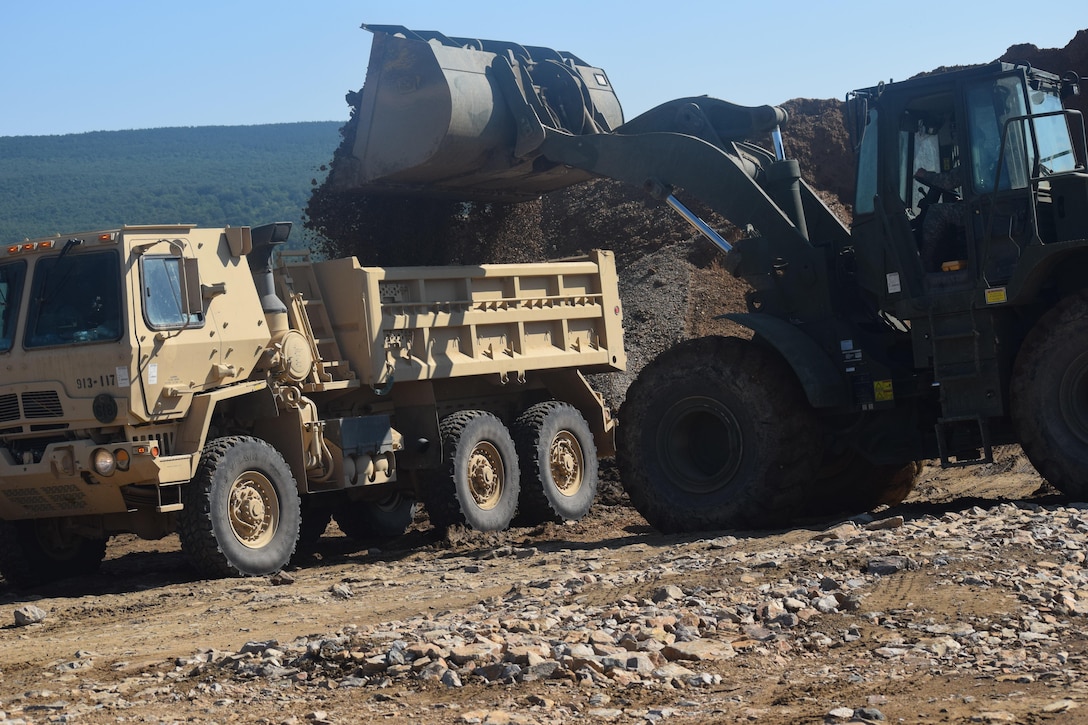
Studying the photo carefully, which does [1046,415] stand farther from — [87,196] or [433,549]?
[87,196]

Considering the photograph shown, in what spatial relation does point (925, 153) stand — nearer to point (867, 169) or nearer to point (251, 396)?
point (867, 169)

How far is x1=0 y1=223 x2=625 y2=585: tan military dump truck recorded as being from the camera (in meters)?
10.3

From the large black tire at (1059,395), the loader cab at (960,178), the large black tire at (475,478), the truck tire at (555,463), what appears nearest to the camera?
the large black tire at (1059,395)

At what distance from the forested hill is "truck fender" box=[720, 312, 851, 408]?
4385 cm

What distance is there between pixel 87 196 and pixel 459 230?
68.7 metres

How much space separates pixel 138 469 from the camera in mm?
10078

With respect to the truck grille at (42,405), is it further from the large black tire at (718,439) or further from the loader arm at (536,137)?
the large black tire at (718,439)

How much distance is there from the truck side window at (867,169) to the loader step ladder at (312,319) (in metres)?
4.31

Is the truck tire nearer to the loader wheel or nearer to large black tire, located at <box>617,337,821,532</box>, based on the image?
large black tire, located at <box>617,337,821,532</box>

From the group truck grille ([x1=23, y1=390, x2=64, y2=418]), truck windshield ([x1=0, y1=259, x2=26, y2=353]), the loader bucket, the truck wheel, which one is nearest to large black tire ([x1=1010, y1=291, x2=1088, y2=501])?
the loader bucket

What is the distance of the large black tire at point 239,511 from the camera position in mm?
10367

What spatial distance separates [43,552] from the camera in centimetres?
1127

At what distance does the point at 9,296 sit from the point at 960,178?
6.94 meters

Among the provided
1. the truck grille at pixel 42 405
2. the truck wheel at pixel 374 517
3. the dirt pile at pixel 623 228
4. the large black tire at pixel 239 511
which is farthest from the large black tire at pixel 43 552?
the dirt pile at pixel 623 228
